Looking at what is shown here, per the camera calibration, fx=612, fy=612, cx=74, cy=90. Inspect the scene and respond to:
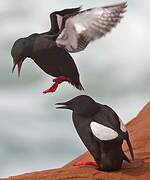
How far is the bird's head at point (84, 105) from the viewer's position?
658 cm

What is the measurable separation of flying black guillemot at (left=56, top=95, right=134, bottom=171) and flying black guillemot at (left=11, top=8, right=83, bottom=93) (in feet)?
1.91

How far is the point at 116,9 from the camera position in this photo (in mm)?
5383

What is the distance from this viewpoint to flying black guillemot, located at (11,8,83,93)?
232 inches

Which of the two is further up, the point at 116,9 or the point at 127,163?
the point at 116,9

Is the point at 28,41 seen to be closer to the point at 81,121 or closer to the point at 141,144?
the point at 81,121

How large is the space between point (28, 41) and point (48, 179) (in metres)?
1.56

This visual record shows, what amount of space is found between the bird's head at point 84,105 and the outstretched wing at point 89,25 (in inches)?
43.1

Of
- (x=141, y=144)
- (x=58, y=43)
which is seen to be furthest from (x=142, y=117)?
(x=58, y=43)

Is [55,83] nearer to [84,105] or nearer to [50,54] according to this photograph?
[50,54]

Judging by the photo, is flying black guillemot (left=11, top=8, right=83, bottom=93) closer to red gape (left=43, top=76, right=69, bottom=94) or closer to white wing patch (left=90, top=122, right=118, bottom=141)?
red gape (left=43, top=76, right=69, bottom=94)

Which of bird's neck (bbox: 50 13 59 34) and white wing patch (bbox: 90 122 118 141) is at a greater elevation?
bird's neck (bbox: 50 13 59 34)

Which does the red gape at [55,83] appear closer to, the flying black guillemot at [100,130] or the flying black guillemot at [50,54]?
the flying black guillemot at [50,54]

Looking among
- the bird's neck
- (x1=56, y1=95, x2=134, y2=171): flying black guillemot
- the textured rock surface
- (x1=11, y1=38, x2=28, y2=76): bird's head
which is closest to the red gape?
(x1=11, y1=38, x2=28, y2=76): bird's head

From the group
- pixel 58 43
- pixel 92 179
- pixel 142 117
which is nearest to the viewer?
pixel 58 43
